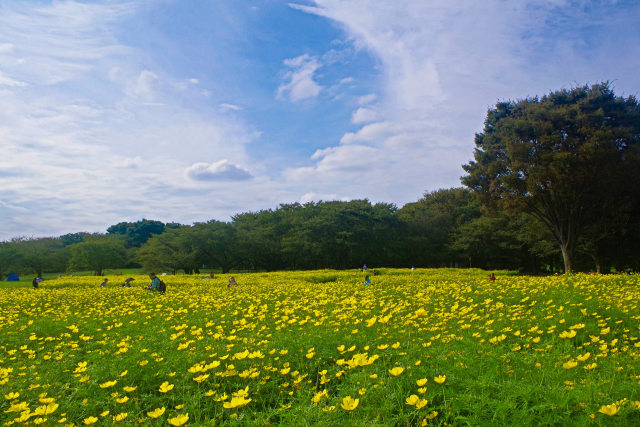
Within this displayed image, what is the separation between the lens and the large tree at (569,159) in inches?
719

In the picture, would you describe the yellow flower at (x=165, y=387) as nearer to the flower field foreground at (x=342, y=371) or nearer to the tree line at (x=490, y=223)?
the flower field foreground at (x=342, y=371)

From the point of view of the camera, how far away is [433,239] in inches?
1690

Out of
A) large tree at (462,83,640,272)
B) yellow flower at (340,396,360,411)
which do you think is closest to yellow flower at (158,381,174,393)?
yellow flower at (340,396,360,411)

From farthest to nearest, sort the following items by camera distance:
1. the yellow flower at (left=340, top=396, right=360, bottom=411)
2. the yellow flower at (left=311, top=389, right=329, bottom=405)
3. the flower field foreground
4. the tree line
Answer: the tree line → the yellow flower at (left=311, top=389, right=329, bottom=405) → the flower field foreground → the yellow flower at (left=340, top=396, right=360, bottom=411)

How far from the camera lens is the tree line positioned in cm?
1889

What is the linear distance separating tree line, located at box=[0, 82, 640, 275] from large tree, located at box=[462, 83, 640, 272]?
0.06 m

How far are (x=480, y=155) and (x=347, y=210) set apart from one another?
1884cm

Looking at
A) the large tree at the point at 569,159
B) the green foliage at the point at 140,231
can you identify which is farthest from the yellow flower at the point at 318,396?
the green foliage at the point at 140,231

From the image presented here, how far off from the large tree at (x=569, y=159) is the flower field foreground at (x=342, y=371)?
1413 cm

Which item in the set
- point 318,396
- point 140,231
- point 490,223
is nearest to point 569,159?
point 490,223

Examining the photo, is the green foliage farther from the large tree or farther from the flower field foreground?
the flower field foreground

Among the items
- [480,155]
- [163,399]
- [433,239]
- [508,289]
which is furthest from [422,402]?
[433,239]

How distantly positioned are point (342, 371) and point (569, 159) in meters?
18.8

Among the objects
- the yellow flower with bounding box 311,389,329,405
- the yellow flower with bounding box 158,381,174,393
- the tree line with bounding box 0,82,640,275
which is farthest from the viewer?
the tree line with bounding box 0,82,640,275
